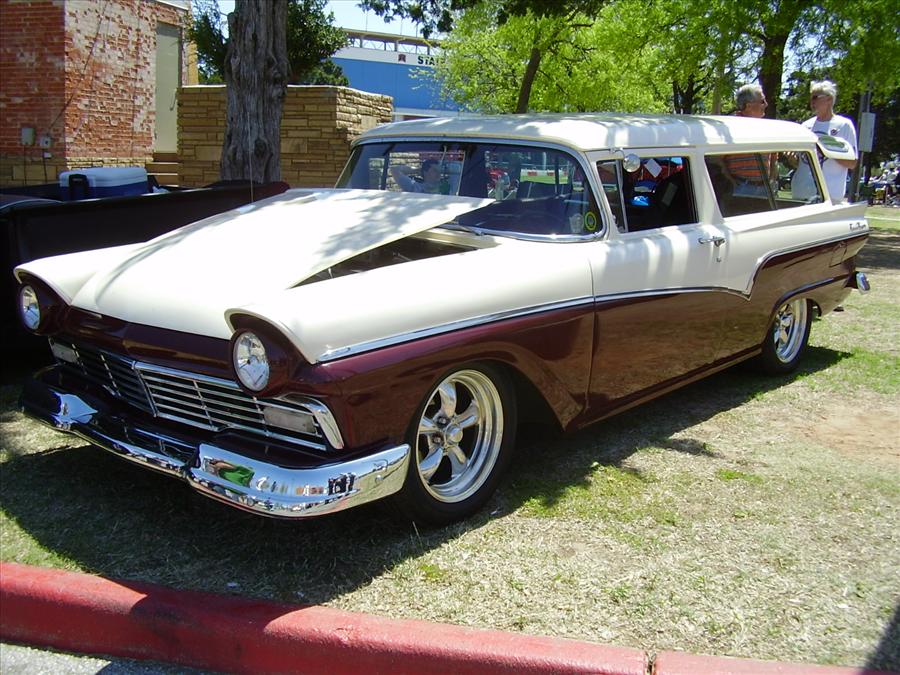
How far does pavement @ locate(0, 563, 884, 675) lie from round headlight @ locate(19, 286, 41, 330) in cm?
117

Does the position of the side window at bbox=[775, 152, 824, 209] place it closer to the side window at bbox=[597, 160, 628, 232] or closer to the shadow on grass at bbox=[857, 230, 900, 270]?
the side window at bbox=[597, 160, 628, 232]

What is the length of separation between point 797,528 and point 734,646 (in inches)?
36.2

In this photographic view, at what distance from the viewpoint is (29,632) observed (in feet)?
9.67

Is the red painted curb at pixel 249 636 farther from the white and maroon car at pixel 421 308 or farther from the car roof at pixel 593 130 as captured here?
the car roof at pixel 593 130

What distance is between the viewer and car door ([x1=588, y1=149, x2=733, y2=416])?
3.90 metres

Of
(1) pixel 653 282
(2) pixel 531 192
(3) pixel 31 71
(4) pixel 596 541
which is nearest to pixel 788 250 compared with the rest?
(1) pixel 653 282

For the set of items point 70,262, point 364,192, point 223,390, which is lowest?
point 223,390

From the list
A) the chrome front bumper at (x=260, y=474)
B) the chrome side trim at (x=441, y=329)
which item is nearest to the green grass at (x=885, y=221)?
the chrome side trim at (x=441, y=329)

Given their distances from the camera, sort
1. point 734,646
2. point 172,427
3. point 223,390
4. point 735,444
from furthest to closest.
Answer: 1. point 735,444
2. point 172,427
3. point 223,390
4. point 734,646

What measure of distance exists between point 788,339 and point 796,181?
3.30ft

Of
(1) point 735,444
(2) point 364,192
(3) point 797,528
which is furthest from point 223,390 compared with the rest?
(1) point 735,444

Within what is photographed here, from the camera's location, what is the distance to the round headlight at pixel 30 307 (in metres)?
3.78

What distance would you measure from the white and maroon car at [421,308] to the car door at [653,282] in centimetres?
1

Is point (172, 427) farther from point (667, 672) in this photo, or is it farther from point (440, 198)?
point (667, 672)
